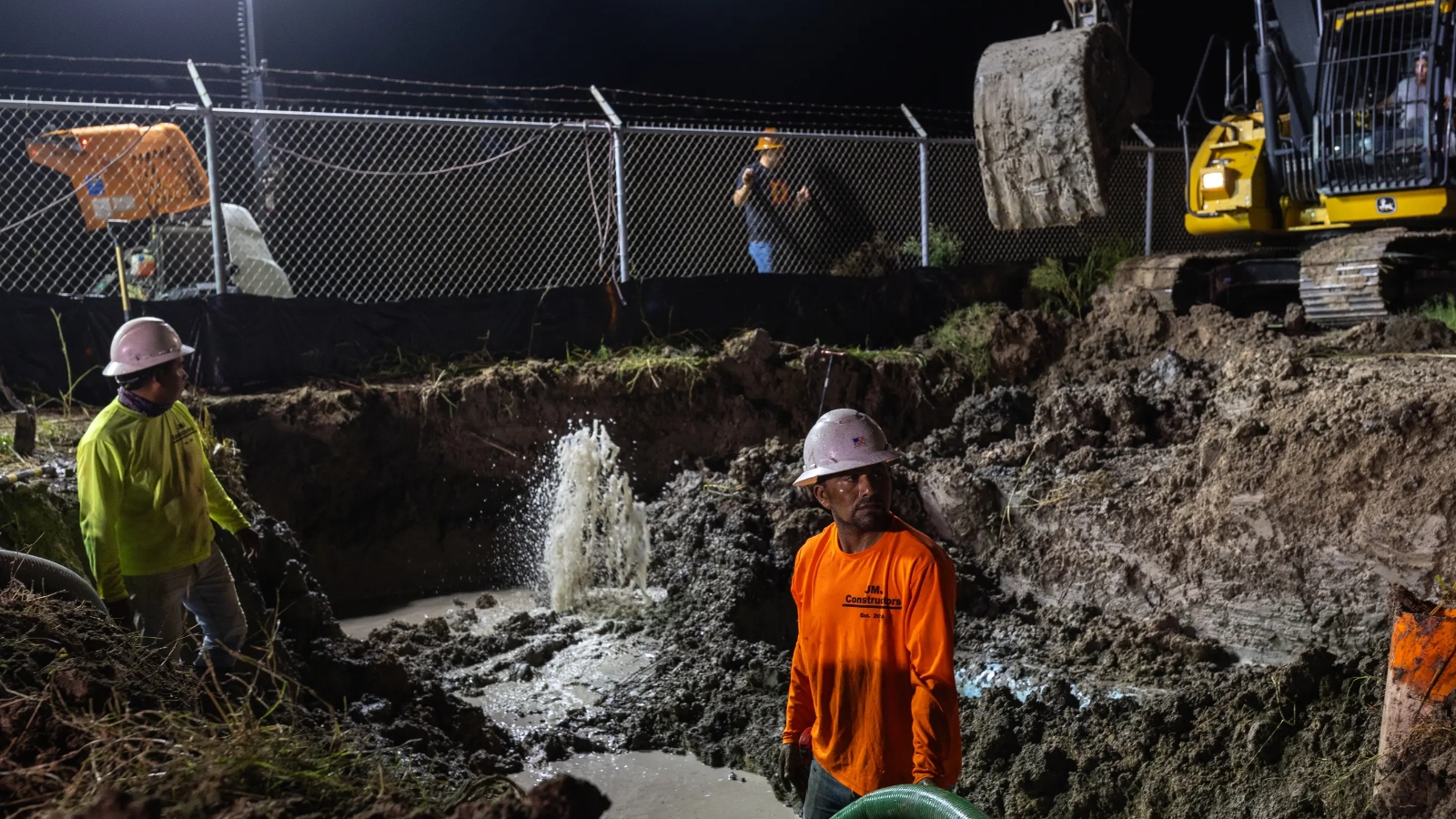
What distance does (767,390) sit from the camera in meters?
9.98

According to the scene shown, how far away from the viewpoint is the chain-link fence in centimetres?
912

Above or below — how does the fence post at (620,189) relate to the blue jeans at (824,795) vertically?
above

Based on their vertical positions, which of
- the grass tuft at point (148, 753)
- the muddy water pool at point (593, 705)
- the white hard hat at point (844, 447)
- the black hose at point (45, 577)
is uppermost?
the white hard hat at point (844, 447)

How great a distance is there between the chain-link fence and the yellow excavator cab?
2 centimetres

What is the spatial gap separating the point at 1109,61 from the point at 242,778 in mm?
7639

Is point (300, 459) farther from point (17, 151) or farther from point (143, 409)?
point (17, 151)

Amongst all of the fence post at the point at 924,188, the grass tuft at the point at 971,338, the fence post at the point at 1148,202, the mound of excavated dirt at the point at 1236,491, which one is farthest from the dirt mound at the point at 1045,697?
the fence post at the point at 1148,202

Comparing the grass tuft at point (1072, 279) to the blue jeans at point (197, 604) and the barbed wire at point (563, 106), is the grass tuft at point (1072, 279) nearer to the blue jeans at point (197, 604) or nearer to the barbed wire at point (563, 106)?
the barbed wire at point (563, 106)

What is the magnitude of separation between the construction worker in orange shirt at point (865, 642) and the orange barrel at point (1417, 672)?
1.81 metres

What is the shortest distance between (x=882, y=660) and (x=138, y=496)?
10.8 ft

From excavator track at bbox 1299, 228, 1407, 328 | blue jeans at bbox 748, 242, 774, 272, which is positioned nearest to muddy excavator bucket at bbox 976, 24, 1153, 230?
excavator track at bbox 1299, 228, 1407, 328

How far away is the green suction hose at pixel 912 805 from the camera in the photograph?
8.36 ft

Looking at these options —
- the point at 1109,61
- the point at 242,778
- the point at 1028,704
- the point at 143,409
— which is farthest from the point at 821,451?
the point at 1109,61

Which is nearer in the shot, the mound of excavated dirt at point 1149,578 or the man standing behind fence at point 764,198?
the mound of excavated dirt at point 1149,578
